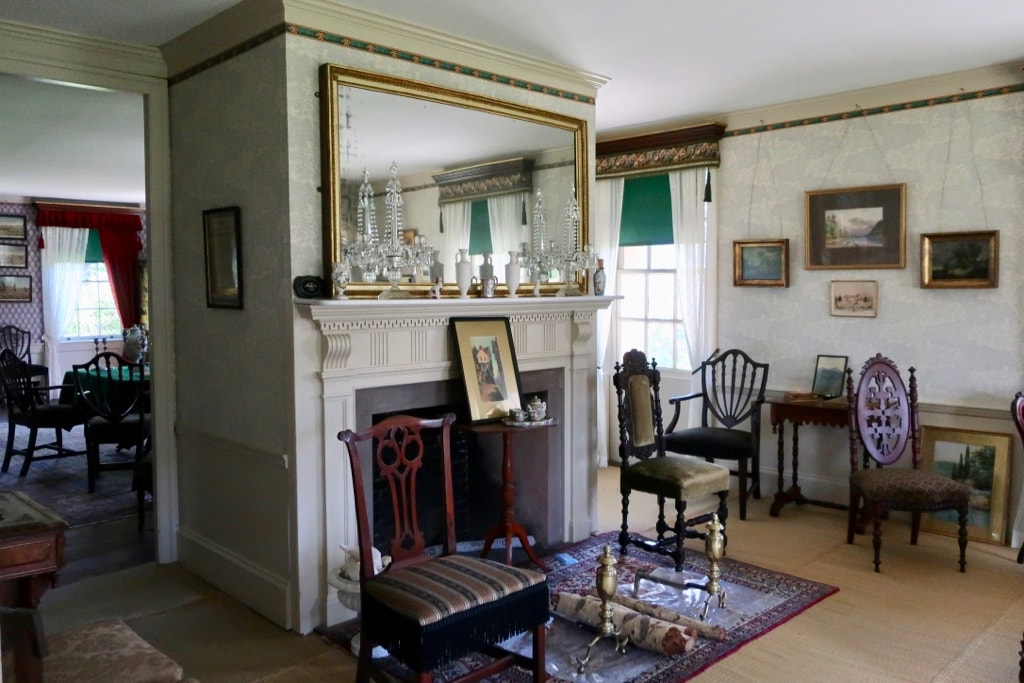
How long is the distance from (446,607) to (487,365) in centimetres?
165

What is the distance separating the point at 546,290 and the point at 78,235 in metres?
8.28

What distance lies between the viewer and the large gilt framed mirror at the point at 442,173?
349cm

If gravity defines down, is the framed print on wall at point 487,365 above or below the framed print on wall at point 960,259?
below

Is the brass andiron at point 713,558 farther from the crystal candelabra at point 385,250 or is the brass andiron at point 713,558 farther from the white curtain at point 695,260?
the white curtain at point 695,260

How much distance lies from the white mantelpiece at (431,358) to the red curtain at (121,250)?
8248mm

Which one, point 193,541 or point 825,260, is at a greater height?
point 825,260

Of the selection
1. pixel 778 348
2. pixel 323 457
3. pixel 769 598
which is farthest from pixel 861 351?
pixel 323 457

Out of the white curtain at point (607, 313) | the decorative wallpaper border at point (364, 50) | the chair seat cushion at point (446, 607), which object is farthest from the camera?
the white curtain at point (607, 313)

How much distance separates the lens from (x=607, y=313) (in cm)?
642

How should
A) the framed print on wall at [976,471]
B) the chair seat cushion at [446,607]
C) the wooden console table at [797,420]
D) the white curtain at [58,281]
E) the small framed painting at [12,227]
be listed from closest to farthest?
the chair seat cushion at [446,607], the framed print on wall at [976,471], the wooden console table at [797,420], the small framed painting at [12,227], the white curtain at [58,281]

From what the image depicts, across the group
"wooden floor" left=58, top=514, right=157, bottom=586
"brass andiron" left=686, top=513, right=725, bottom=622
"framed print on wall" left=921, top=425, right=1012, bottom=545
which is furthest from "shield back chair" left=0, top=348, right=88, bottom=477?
"framed print on wall" left=921, top=425, right=1012, bottom=545

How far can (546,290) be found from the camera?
451cm

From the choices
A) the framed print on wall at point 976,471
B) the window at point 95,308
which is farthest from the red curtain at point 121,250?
the framed print on wall at point 976,471

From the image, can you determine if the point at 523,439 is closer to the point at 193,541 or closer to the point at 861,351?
the point at 193,541
